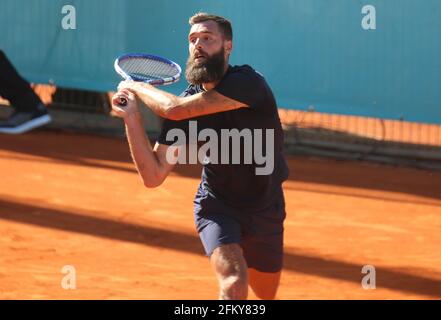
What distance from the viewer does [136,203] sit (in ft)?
31.9

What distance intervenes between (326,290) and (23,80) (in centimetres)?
547

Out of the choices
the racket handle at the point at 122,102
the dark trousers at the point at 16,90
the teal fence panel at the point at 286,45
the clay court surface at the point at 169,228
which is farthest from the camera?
the dark trousers at the point at 16,90

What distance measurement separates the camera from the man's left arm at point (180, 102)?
17.3ft

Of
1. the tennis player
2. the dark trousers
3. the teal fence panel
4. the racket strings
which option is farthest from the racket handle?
the dark trousers

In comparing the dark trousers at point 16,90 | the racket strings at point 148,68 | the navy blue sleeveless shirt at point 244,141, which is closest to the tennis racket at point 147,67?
the racket strings at point 148,68

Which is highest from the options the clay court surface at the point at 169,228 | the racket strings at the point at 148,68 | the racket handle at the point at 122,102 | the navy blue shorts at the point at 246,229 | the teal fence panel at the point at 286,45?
the racket handle at the point at 122,102

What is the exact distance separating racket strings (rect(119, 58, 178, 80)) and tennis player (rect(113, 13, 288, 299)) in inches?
12.9

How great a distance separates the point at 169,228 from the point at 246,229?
3340 millimetres

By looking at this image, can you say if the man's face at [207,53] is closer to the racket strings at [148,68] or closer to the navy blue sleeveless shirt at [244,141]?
the navy blue sleeveless shirt at [244,141]

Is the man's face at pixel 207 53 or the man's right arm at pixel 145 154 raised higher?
the man's face at pixel 207 53

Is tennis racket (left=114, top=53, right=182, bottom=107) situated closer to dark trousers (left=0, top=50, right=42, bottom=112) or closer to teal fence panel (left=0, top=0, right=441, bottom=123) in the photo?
teal fence panel (left=0, top=0, right=441, bottom=123)

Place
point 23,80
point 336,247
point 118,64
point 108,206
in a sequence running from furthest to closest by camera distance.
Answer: point 23,80
point 108,206
point 336,247
point 118,64

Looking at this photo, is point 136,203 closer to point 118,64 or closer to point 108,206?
point 108,206
